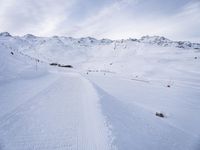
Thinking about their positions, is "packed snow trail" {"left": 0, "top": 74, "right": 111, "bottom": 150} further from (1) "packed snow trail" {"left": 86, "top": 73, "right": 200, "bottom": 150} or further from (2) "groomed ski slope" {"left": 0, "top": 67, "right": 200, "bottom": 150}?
(1) "packed snow trail" {"left": 86, "top": 73, "right": 200, "bottom": 150}

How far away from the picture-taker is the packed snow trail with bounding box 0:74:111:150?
5270mm

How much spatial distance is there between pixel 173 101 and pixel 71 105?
284 inches

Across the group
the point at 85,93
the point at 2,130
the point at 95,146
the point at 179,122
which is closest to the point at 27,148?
the point at 2,130

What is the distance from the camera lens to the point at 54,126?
631 centimetres

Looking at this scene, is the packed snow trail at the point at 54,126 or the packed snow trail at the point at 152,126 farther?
the packed snow trail at the point at 152,126

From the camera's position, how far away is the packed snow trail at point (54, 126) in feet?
17.3

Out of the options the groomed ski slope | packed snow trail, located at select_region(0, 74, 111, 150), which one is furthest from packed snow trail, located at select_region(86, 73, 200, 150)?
packed snow trail, located at select_region(0, 74, 111, 150)

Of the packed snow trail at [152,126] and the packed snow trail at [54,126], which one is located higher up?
the packed snow trail at [54,126]

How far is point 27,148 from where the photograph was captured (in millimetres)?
5027

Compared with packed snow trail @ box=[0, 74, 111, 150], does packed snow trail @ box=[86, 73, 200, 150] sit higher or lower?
lower

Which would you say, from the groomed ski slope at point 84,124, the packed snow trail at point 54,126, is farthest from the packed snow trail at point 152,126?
the packed snow trail at point 54,126

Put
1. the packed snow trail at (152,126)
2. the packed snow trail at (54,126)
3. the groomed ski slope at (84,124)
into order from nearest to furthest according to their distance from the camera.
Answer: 1. the packed snow trail at (54,126)
2. the groomed ski slope at (84,124)
3. the packed snow trail at (152,126)

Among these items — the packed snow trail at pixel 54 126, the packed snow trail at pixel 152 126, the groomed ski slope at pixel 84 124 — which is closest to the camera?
the packed snow trail at pixel 54 126

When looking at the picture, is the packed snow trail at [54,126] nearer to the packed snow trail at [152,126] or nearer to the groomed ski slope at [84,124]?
the groomed ski slope at [84,124]
